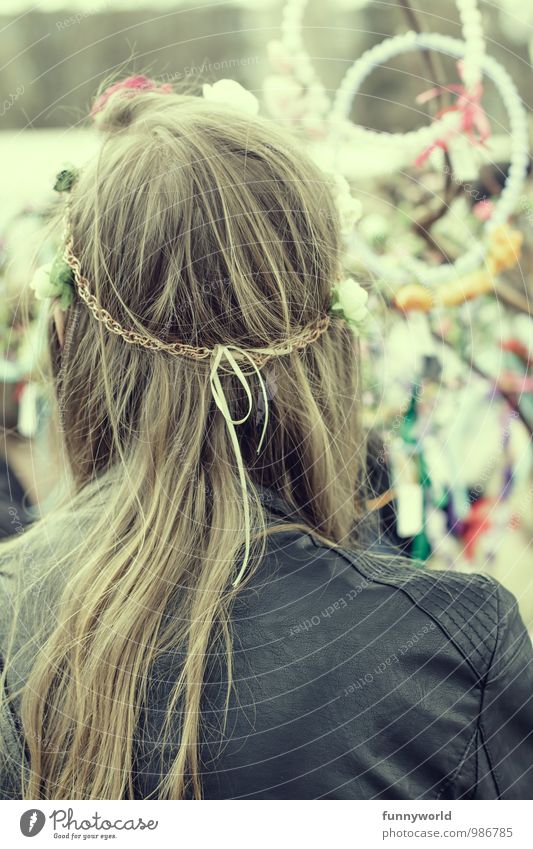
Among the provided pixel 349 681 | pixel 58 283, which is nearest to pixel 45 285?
pixel 58 283

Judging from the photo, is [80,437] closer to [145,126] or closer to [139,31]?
[145,126]

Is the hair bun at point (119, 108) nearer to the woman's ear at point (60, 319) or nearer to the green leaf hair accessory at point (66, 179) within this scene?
the green leaf hair accessory at point (66, 179)

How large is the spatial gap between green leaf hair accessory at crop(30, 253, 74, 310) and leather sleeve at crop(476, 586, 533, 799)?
461 mm

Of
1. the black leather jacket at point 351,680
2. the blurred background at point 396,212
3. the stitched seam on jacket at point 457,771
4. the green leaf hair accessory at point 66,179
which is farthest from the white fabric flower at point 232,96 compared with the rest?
the stitched seam on jacket at point 457,771

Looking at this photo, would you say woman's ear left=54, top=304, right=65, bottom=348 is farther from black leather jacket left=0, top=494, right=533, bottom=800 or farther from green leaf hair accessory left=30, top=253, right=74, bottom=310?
black leather jacket left=0, top=494, right=533, bottom=800

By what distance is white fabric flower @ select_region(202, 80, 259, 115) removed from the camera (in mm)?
730

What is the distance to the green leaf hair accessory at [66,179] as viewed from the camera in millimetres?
745

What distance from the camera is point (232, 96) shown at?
75cm

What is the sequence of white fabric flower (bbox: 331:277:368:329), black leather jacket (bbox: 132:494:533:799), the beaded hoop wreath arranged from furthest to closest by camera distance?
the beaded hoop wreath, white fabric flower (bbox: 331:277:368:329), black leather jacket (bbox: 132:494:533:799)

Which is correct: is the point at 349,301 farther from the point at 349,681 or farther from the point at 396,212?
the point at 396,212

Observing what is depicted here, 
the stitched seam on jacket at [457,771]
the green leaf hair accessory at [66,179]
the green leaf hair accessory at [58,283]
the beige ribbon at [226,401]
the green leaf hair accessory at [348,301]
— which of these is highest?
the green leaf hair accessory at [66,179]

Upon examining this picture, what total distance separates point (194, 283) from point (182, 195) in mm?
71

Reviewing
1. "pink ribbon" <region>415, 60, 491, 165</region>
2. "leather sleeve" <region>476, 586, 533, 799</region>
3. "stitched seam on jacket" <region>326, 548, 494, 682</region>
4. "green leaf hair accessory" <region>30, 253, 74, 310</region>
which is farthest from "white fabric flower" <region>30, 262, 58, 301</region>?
"pink ribbon" <region>415, 60, 491, 165</region>

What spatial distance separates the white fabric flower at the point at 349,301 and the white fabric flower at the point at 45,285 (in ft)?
0.85
